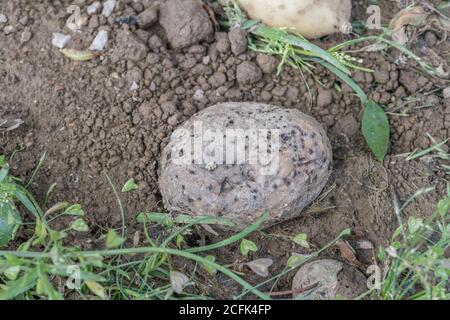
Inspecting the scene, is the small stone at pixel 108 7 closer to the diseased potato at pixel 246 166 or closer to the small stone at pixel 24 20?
the small stone at pixel 24 20

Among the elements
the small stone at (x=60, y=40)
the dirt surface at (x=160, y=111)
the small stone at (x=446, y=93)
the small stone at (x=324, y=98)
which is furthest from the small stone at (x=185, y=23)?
the small stone at (x=446, y=93)

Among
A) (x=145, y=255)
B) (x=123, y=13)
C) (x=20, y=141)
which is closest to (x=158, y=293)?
(x=145, y=255)

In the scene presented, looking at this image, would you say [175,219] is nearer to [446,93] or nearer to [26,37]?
[26,37]

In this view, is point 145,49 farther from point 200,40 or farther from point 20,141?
point 20,141

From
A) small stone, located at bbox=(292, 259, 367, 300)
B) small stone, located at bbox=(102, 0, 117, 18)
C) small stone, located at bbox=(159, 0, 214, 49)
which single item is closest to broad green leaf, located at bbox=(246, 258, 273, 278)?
small stone, located at bbox=(292, 259, 367, 300)
